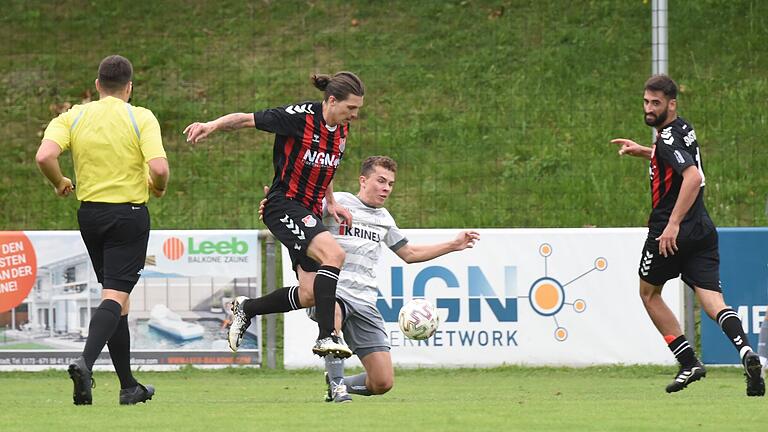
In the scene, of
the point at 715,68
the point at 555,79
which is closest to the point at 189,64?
the point at 555,79

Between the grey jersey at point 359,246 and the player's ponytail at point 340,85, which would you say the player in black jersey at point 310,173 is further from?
the grey jersey at point 359,246

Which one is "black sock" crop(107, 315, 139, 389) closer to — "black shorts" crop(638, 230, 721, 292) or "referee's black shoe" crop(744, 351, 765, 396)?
"black shorts" crop(638, 230, 721, 292)

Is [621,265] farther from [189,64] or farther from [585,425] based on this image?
[189,64]

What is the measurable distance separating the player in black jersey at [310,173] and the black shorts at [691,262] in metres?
2.13

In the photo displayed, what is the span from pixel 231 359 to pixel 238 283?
0.71 m

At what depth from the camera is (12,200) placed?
1650cm

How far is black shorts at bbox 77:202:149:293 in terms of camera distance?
7719mm

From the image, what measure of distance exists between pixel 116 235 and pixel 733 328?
3.93 m

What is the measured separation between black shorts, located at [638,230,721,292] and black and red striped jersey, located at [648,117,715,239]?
66 millimetres

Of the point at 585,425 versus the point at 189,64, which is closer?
the point at 585,425

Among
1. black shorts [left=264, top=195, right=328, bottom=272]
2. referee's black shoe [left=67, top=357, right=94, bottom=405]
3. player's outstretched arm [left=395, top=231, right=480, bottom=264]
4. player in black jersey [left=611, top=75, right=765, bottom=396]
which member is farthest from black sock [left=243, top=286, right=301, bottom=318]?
player in black jersey [left=611, top=75, right=765, bottom=396]

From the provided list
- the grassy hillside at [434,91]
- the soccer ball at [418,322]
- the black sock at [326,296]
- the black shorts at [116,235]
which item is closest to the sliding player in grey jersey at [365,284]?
the soccer ball at [418,322]

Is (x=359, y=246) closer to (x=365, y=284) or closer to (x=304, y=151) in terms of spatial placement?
(x=365, y=284)

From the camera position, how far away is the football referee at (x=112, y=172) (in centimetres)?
770
